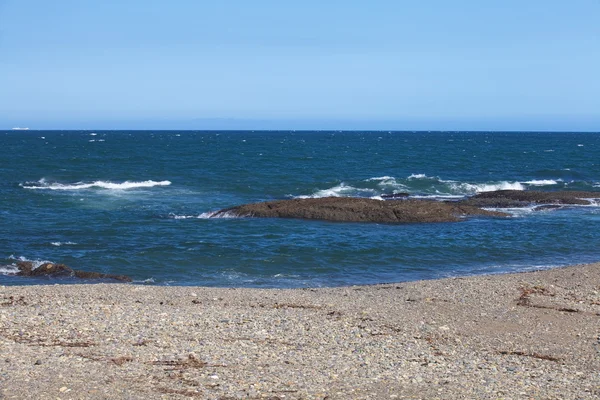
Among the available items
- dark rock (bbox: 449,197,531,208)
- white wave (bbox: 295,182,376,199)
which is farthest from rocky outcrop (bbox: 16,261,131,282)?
white wave (bbox: 295,182,376,199)

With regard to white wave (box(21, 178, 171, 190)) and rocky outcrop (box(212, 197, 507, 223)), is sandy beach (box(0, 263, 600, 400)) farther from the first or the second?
white wave (box(21, 178, 171, 190))

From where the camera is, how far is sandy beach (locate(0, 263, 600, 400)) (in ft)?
30.5

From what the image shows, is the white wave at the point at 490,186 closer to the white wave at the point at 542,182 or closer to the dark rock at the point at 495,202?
the white wave at the point at 542,182

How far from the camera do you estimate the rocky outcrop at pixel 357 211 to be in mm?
29641

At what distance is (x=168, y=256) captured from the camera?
21.9 metres

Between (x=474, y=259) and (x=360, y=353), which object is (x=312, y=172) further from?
(x=360, y=353)

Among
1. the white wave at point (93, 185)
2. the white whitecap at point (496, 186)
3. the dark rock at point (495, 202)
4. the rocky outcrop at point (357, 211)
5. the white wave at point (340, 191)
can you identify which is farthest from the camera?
the white whitecap at point (496, 186)

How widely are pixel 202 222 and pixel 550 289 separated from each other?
15.3 m

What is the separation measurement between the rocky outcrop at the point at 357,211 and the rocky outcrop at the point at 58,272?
1109 centimetres

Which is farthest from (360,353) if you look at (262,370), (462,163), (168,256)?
(462,163)

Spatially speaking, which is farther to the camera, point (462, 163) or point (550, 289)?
point (462, 163)

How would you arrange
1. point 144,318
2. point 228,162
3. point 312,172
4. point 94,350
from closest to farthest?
point 94,350, point 144,318, point 312,172, point 228,162

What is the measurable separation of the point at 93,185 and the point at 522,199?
23504 mm

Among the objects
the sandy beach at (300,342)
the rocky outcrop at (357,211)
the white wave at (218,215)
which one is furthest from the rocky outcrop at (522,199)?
the sandy beach at (300,342)
